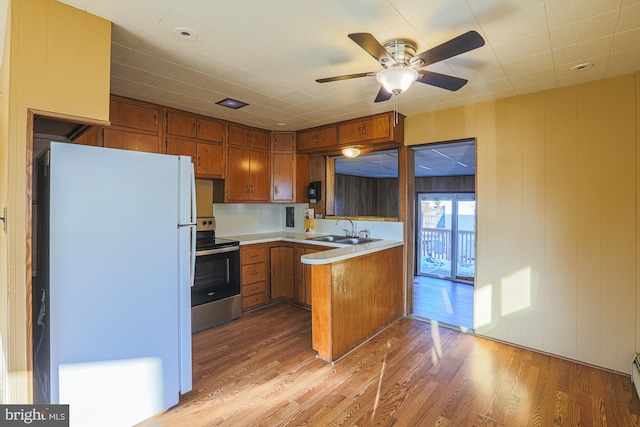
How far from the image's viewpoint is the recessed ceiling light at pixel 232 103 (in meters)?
3.27

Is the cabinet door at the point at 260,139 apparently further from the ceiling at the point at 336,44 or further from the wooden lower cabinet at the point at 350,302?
the wooden lower cabinet at the point at 350,302

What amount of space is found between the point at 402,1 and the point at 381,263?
2.47 m

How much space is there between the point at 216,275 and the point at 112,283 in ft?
5.97

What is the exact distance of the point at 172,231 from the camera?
210cm

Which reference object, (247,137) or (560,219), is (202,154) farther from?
(560,219)

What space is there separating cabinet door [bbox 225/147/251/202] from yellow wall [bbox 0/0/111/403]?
237 cm

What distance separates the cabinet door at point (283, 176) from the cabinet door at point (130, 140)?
5.29 feet

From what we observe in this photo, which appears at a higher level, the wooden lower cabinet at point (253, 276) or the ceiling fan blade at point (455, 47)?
the ceiling fan blade at point (455, 47)

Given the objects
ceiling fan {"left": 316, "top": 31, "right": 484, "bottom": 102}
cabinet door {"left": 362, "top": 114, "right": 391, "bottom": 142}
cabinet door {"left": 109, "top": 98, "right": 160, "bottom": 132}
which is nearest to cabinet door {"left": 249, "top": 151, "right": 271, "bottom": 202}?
cabinet door {"left": 109, "top": 98, "right": 160, "bottom": 132}

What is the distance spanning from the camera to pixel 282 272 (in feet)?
14.2

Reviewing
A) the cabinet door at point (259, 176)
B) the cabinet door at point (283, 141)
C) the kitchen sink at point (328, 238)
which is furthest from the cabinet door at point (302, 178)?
the kitchen sink at point (328, 238)

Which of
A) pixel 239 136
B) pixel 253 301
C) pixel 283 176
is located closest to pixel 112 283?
pixel 253 301

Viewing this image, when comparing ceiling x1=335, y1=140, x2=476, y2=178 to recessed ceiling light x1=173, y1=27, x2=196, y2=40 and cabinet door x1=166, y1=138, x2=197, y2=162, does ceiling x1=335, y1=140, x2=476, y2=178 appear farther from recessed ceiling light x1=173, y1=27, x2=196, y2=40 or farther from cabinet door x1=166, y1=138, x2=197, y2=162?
recessed ceiling light x1=173, y1=27, x2=196, y2=40

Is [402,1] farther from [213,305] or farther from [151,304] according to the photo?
[213,305]
